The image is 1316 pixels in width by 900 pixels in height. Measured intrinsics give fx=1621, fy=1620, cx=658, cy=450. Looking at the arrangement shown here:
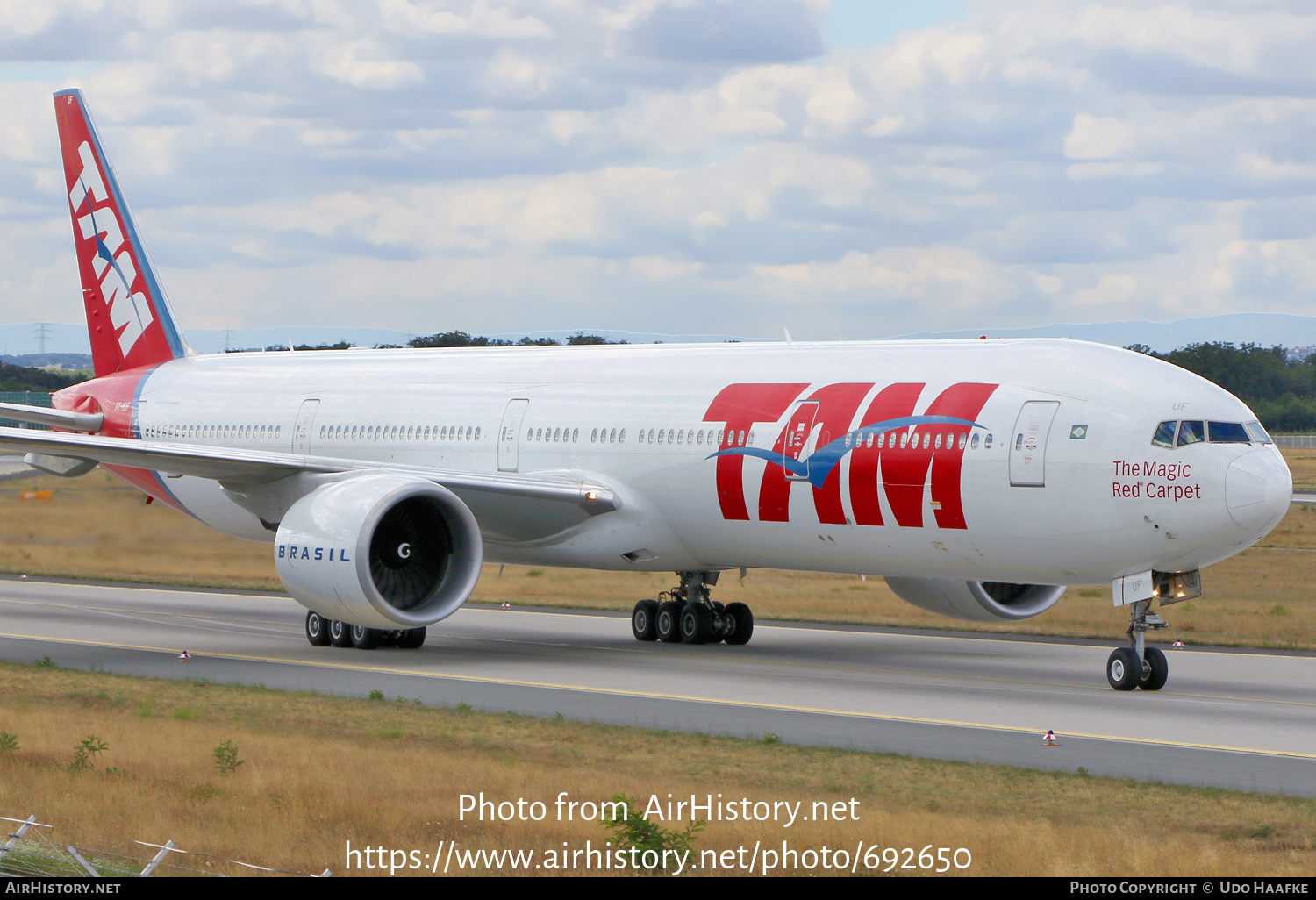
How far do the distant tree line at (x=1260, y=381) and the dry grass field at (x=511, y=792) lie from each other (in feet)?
327

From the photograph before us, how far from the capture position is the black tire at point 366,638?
24.2m

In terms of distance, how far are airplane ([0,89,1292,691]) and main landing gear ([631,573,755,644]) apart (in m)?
0.04

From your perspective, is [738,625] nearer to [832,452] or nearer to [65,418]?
[832,452]

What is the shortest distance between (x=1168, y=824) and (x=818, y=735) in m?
4.87

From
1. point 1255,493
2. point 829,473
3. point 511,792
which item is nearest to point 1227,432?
point 1255,493

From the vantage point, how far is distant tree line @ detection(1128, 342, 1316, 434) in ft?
375

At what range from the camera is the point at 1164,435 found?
18641mm

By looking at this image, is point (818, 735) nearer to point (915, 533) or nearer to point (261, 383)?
point (915, 533)

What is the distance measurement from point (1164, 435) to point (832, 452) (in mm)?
4284

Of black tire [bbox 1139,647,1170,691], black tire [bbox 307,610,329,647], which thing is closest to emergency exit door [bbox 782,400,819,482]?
A: black tire [bbox 1139,647,1170,691]

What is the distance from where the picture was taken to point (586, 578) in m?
38.3

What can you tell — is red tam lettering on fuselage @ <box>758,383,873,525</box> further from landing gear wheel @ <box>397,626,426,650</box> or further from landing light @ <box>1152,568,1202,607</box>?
landing gear wheel @ <box>397,626,426,650</box>

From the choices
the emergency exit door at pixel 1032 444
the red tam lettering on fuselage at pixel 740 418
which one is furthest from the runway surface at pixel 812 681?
the emergency exit door at pixel 1032 444
